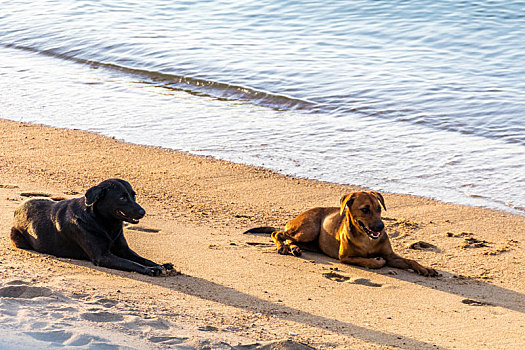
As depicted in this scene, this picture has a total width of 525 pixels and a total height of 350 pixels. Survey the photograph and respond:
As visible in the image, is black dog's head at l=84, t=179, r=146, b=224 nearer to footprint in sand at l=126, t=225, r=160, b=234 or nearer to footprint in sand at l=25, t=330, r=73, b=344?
footprint in sand at l=126, t=225, r=160, b=234

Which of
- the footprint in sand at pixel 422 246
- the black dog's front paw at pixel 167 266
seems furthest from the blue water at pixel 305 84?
the black dog's front paw at pixel 167 266

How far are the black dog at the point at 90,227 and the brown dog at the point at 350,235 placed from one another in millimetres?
1376

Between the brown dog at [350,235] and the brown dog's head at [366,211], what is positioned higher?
the brown dog's head at [366,211]

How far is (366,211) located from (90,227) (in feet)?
7.11

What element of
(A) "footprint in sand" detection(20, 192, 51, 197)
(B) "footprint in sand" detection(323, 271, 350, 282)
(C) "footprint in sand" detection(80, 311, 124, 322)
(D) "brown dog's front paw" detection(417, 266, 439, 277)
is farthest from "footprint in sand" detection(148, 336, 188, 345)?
(A) "footprint in sand" detection(20, 192, 51, 197)

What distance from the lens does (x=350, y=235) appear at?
6.05 metres

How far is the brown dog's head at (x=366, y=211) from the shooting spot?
19.1ft

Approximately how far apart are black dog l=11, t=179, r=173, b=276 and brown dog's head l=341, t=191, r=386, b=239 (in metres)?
1.55

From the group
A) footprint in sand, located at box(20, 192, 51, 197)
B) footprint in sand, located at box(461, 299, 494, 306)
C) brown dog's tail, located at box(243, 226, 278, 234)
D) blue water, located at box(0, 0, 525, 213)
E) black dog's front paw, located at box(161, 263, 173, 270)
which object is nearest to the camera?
footprint in sand, located at box(461, 299, 494, 306)

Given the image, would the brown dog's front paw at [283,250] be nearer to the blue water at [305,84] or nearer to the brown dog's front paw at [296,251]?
the brown dog's front paw at [296,251]

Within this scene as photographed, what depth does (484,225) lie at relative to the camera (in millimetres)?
6934

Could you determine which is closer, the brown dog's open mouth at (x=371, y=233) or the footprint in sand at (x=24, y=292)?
the footprint in sand at (x=24, y=292)

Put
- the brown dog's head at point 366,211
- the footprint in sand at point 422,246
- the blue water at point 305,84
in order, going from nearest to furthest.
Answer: the brown dog's head at point 366,211 < the footprint in sand at point 422,246 < the blue water at point 305,84

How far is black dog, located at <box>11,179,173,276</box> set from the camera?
214 inches
